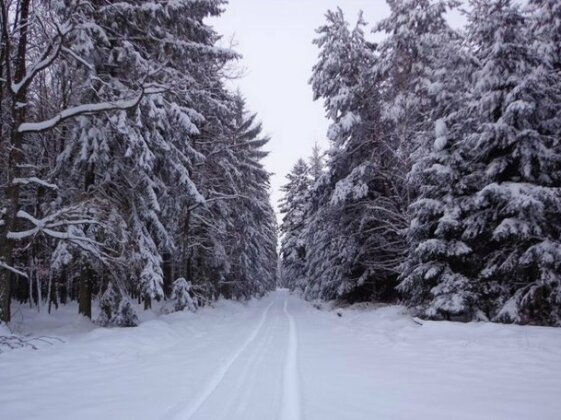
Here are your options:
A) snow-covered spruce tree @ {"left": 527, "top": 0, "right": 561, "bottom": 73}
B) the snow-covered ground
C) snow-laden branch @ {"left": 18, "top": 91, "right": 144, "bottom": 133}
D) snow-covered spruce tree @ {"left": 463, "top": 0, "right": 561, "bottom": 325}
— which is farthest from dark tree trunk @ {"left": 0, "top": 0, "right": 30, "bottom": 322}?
snow-covered spruce tree @ {"left": 527, "top": 0, "right": 561, "bottom": 73}

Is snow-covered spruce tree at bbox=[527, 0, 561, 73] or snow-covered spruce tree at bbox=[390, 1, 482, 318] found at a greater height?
snow-covered spruce tree at bbox=[527, 0, 561, 73]

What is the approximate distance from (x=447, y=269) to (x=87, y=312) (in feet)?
37.5

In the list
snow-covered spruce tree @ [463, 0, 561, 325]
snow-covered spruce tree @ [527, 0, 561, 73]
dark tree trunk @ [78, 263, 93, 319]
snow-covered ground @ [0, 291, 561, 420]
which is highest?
snow-covered spruce tree @ [527, 0, 561, 73]

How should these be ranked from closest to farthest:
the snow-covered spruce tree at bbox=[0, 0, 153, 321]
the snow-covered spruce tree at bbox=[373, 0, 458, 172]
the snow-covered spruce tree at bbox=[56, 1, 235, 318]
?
1. the snow-covered spruce tree at bbox=[0, 0, 153, 321]
2. the snow-covered spruce tree at bbox=[56, 1, 235, 318]
3. the snow-covered spruce tree at bbox=[373, 0, 458, 172]

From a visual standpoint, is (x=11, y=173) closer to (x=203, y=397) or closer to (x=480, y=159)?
(x=203, y=397)

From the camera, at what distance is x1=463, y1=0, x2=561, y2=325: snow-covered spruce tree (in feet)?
31.2

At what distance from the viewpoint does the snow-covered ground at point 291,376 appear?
447cm

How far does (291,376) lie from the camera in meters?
6.21

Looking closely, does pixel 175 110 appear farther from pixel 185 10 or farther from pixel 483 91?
pixel 483 91

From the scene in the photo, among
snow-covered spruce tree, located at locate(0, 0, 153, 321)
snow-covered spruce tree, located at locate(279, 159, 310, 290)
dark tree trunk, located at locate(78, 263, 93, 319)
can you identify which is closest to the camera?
snow-covered spruce tree, located at locate(0, 0, 153, 321)

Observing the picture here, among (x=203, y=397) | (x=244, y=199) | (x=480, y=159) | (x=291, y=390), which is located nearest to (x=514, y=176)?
(x=480, y=159)

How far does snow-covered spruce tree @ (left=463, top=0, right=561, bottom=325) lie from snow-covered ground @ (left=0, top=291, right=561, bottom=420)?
1439 millimetres

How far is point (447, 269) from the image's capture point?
11102 mm

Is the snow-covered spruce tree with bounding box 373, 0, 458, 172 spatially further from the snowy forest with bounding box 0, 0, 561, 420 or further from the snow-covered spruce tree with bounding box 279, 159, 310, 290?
the snow-covered spruce tree with bounding box 279, 159, 310, 290
